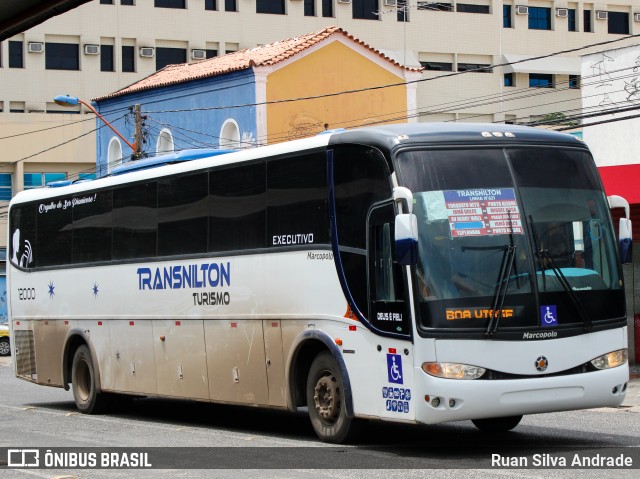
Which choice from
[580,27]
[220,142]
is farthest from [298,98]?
[580,27]

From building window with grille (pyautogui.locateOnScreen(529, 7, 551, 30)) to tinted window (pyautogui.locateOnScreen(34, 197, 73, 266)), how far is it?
5724cm

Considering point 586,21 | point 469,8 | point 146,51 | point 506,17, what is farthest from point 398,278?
point 586,21

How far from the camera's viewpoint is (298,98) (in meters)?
42.8

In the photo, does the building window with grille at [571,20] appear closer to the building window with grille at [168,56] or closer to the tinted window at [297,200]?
the building window with grille at [168,56]

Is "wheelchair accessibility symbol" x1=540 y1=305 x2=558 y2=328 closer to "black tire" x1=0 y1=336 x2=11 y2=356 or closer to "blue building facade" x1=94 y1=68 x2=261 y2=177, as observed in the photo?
"blue building facade" x1=94 y1=68 x2=261 y2=177

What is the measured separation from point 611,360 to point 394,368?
219cm

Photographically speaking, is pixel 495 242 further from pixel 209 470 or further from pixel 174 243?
pixel 174 243

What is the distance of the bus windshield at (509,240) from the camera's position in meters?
12.5

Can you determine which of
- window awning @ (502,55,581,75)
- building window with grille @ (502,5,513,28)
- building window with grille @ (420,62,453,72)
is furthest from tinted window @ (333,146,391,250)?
building window with grille @ (502,5,513,28)

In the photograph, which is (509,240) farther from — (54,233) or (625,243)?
(54,233)

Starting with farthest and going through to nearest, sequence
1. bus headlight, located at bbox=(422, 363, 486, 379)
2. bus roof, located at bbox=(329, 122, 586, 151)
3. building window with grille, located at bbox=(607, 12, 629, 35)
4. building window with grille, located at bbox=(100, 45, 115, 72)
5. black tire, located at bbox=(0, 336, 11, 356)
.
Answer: building window with grille, located at bbox=(607, 12, 629, 35) < building window with grille, located at bbox=(100, 45, 115, 72) < black tire, located at bbox=(0, 336, 11, 356) < bus roof, located at bbox=(329, 122, 586, 151) < bus headlight, located at bbox=(422, 363, 486, 379)

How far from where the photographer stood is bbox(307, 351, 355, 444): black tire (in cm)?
1370

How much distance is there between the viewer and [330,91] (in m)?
43.6

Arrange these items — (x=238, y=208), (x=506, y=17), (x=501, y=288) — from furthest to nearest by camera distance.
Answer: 1. (x=506, y=17)
2. (x=238, y=208)
3. (x=501, y=288)
